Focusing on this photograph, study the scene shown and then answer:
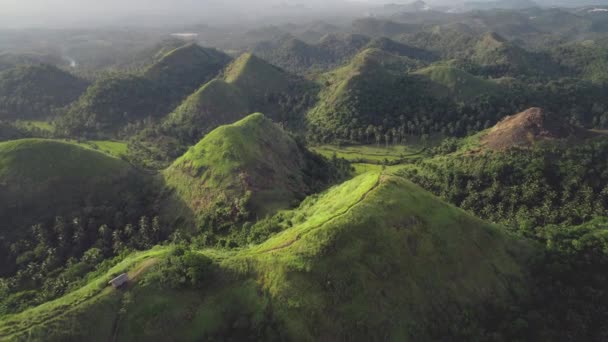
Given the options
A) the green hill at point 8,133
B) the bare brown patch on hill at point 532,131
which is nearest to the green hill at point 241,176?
the bare brown patch on hill at point 532,131

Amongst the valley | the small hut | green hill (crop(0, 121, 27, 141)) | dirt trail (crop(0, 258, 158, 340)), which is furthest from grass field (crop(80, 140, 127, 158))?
the small hut

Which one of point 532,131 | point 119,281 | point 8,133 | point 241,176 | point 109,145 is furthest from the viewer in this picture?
point 109,145

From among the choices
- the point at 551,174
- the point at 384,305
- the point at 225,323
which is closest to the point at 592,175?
the point at 551,174

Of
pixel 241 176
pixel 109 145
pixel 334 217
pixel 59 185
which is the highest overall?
pixel 334 217

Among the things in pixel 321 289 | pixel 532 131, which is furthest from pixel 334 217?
pixel 532 131

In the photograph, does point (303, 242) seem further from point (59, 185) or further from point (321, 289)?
point (59, 185)

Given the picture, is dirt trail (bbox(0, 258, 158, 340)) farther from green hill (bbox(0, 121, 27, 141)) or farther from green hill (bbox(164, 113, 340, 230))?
green hill (bbox(0, 121, 27, 141))

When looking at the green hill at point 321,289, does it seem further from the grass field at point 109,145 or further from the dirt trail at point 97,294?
the grass field at point 109,145

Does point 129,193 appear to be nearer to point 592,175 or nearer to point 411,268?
point 411,268
